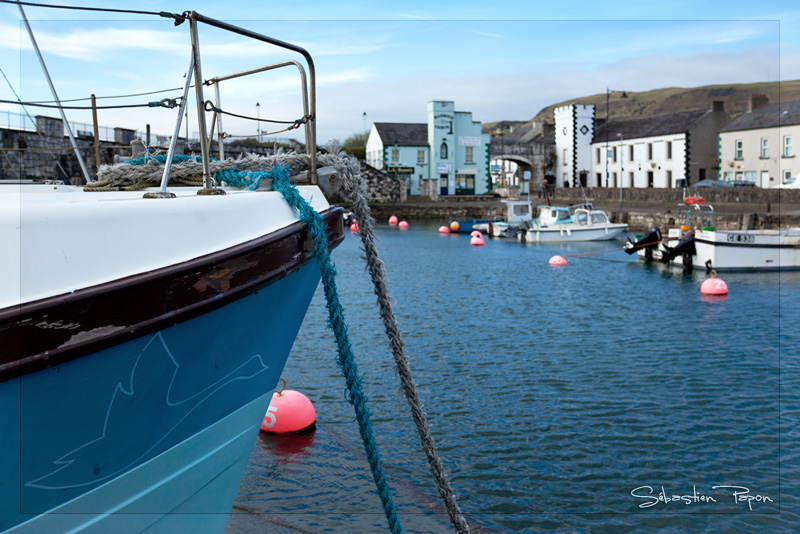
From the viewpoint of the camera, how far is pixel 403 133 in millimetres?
59188

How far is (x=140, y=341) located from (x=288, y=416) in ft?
16.8

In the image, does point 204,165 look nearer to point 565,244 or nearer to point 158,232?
point 158,232

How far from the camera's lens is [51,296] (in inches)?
96.0

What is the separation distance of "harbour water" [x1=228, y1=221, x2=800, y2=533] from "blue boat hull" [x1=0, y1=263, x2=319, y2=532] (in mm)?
1864

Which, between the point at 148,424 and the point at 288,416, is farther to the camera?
the point at 288,416

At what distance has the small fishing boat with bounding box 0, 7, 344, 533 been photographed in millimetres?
2469

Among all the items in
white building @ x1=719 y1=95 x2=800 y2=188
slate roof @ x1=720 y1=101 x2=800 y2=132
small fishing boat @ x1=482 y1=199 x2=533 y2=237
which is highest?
slate roof @ x1=720 y1=101 x2=800 y2=132

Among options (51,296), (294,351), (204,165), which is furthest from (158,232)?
(294,351)

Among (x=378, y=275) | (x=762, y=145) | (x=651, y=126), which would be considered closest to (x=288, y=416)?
(x=378, y=275)

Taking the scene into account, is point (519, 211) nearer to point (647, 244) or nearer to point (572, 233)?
point (572, 233)

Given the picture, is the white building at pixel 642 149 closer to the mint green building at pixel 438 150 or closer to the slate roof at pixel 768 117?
the slate roof at pixel 768 117

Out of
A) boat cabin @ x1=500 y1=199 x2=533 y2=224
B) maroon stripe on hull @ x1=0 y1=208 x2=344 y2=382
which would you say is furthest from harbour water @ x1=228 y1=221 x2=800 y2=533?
boat cabin @ x1=500 y1=199 x2=533 y2=224

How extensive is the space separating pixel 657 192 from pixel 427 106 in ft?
73.3

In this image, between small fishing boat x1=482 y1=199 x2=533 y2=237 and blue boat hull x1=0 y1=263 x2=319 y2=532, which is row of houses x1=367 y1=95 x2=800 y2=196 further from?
blue boat hull x1=0 y1=263 x2=319 y2=532
